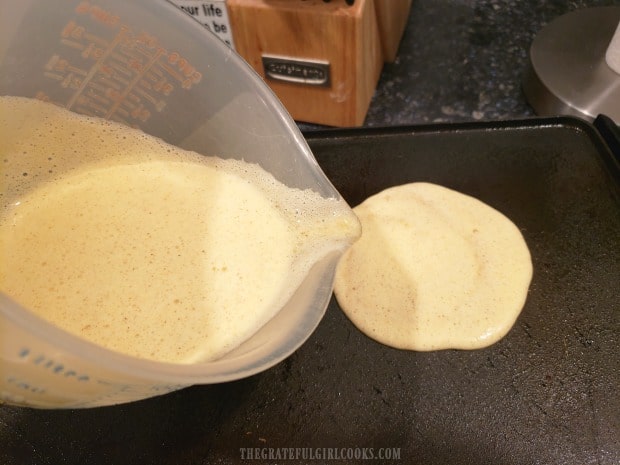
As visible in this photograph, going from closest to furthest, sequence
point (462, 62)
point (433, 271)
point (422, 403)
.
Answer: point (422, 403) < point (433, 271) < point (462, 62)

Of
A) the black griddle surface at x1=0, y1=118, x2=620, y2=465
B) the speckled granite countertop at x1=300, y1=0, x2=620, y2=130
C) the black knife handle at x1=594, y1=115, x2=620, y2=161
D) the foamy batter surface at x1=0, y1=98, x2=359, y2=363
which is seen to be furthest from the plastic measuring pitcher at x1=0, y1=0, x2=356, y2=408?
the black knife handle at x1=594, y1=115, x2=620, y2=161

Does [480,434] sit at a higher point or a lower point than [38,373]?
lower

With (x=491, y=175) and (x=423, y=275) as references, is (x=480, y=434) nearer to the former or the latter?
(x=423, y=275)

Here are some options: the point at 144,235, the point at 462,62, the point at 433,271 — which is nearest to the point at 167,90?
the point at 144,235

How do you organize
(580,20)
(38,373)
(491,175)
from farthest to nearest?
(580,20), (491,175), (38,373)

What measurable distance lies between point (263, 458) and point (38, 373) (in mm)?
359

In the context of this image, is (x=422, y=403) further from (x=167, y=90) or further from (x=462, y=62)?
(x=462, y=62)

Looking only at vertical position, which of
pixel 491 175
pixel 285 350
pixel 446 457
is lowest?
pixel 446 457

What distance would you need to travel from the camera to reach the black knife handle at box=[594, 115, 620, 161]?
0.89 metres

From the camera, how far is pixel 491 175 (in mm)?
915

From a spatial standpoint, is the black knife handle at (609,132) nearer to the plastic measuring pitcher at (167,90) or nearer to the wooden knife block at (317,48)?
the wooden knife block at (317,48)

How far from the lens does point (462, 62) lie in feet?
3.82

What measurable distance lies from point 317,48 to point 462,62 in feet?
1.44

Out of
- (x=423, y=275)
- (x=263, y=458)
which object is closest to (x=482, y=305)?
(x=423, y=275)
